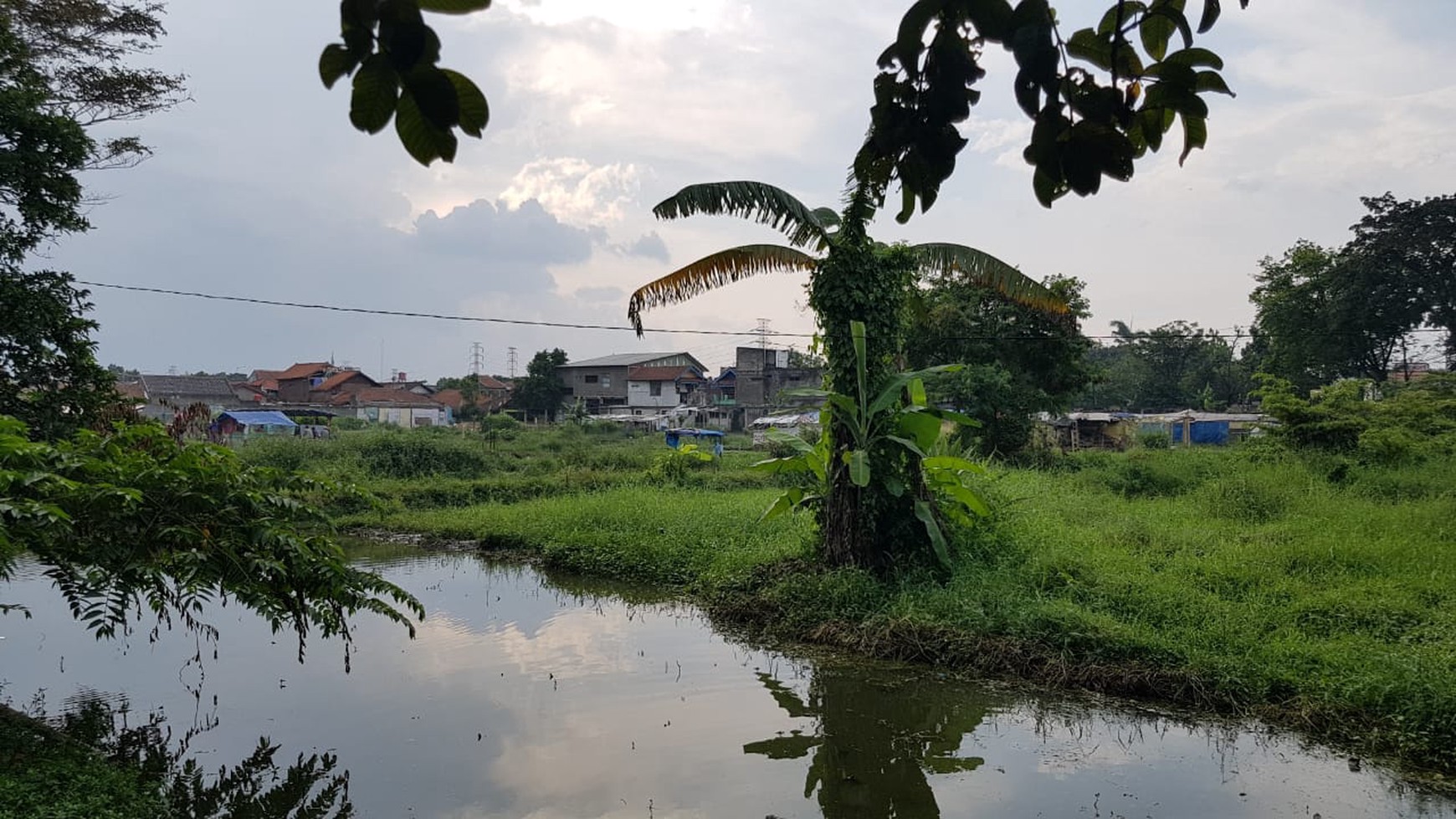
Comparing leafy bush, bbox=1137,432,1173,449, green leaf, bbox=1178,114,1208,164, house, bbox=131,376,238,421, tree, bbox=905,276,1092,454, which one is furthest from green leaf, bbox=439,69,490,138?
house, bbox=131,376,238,421


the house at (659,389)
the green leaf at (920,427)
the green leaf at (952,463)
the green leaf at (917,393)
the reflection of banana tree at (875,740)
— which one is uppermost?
the house at (659,389)

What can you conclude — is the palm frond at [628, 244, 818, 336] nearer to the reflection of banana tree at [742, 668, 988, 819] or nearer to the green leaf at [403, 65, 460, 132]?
the reflection of banana tree at [742, 668, 988, 819]

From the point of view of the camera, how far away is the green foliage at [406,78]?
97 cm

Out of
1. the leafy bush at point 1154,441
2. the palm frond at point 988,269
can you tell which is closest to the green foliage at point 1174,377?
the leafy bush at point 1154,441

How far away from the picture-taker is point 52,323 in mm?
6145

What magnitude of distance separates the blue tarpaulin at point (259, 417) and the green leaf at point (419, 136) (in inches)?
1192

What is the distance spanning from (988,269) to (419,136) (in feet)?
24.6

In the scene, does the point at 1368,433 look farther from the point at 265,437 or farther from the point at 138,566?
the point at 265,437

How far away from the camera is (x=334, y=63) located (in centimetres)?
99

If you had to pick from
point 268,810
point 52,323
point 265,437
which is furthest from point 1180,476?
point 265,437

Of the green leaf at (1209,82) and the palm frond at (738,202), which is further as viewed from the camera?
the palm frond at (738,202)

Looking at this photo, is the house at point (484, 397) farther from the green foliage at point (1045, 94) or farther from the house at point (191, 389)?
the green foliage at point (1045, 94)

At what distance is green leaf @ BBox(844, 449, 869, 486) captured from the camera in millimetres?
6785

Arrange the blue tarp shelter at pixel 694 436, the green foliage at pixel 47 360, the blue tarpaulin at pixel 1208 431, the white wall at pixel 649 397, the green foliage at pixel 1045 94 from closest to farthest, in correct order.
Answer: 1. the green foliage at pixel 1045 94
2. the green foliage at pixel 47 360
3. the blue tarpaulin at pixel 1208 431
4. the blue tarp shelter at pixel 694 436
5. the white wall at pixel 649 397
